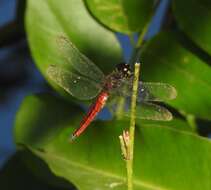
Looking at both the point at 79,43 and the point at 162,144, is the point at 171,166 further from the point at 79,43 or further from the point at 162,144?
the point at 79,43

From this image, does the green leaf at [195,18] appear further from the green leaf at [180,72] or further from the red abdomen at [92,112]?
the red abdomen at [92,112]

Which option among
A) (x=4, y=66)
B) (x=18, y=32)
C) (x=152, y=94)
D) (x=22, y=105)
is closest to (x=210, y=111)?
(x=152, y=94)

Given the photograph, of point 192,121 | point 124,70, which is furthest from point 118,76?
point 192,121

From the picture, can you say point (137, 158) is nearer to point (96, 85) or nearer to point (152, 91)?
point (152, 91)

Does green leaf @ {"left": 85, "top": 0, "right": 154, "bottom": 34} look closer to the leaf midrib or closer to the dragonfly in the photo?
the dragonfly

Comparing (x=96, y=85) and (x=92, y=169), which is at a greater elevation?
(x=96, y=85)

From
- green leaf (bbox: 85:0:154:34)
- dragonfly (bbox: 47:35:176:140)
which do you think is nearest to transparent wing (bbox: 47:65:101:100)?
dragonfly (bbox: 47:35:176:140)
